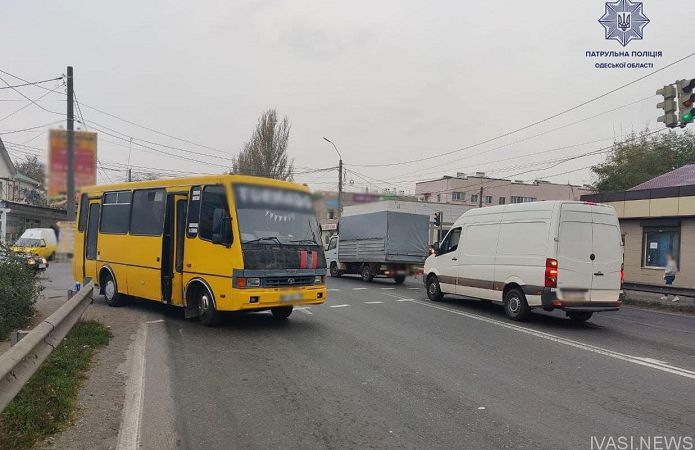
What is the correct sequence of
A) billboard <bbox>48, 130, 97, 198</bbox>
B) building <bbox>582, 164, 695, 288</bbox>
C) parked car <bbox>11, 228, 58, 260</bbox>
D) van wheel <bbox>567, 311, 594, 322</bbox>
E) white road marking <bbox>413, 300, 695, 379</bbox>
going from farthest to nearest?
1. building <bbox>582, 164, 695, 288</bbox>
2. van wheel <bbox>567, 311, 594, 322</bbox>
3. parked car <bbox>11, 228, 58, 260</bbox>
4. white road marking <bbox>413, 300, 695, 379</bbox>
5. billboard <bbox>48, 130, 97, 198</bbox>

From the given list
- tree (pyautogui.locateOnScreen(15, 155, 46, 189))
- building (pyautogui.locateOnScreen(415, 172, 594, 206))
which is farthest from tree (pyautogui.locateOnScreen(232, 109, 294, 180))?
tree (pyautogui.locateOnScreen(15, 155, 46, 189))

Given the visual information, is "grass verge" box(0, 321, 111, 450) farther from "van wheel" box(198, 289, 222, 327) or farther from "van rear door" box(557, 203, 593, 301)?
"van rear door" box(557, 203, 593, 301)

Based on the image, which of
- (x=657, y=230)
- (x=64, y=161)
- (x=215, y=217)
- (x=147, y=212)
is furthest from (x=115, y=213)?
(x=657, y=230)

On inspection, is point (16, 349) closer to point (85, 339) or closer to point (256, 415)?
point (256, 415)

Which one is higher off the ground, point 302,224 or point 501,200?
point 501,200

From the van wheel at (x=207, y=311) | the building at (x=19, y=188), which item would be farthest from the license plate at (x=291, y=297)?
the building at (x=19, y=188)

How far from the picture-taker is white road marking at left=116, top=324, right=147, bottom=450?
4.34 meters

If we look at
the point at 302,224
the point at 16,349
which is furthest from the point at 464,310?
the point at 16,349

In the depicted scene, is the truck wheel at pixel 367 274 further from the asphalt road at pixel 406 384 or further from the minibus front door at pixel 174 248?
the minibus front door at pixel 174 248

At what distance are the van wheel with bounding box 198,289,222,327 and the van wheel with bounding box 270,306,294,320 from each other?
4.22 ft

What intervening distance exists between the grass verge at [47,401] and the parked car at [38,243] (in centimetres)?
290

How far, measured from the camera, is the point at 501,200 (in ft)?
205

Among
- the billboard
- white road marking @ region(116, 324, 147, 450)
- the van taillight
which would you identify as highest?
the billboard

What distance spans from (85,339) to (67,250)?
3.05 m
